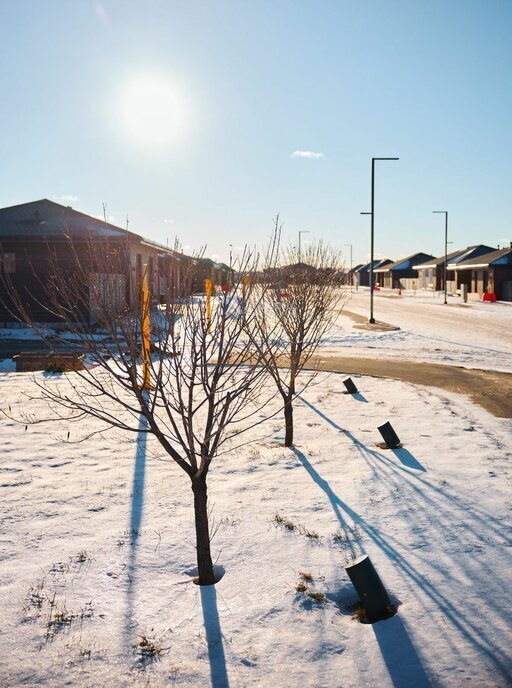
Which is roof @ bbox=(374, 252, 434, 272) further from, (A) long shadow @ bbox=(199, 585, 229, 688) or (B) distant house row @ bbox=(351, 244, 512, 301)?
(A) long shadow @ bbox=(199, 585, 229, 688)

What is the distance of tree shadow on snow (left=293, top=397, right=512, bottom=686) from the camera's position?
4.08 meters

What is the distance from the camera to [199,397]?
1208 cm

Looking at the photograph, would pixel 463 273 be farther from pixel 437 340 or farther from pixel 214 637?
pixel 214 637

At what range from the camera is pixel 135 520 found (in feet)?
19.9

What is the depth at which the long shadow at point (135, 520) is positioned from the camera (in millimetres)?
4398

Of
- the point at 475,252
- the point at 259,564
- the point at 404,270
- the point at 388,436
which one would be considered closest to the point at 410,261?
the point at 404,270

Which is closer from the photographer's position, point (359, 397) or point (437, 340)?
point (359, 397)

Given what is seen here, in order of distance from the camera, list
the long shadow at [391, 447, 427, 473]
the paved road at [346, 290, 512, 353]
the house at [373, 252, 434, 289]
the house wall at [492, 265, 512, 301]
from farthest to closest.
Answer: the house at [373, 252, 434, 289] < the house wall at [492, 265, 512, 301] < the paved road at [346, 290, 512, 353] < the long shadow at [391, 447, 427, 473]

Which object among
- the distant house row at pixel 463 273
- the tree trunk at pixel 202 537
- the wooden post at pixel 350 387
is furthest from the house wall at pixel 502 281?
the tree trunk at pixel 202 537

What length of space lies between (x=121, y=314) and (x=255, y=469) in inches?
151

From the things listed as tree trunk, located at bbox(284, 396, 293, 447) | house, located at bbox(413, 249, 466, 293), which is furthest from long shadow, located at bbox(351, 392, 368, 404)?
house, located at bbox(413, 249, 466, 293)

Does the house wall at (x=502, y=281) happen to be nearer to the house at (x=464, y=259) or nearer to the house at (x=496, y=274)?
the house at (x=496, y=274)

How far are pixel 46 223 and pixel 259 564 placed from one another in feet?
84.2

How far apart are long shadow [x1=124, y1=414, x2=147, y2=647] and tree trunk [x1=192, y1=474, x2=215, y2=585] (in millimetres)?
579
